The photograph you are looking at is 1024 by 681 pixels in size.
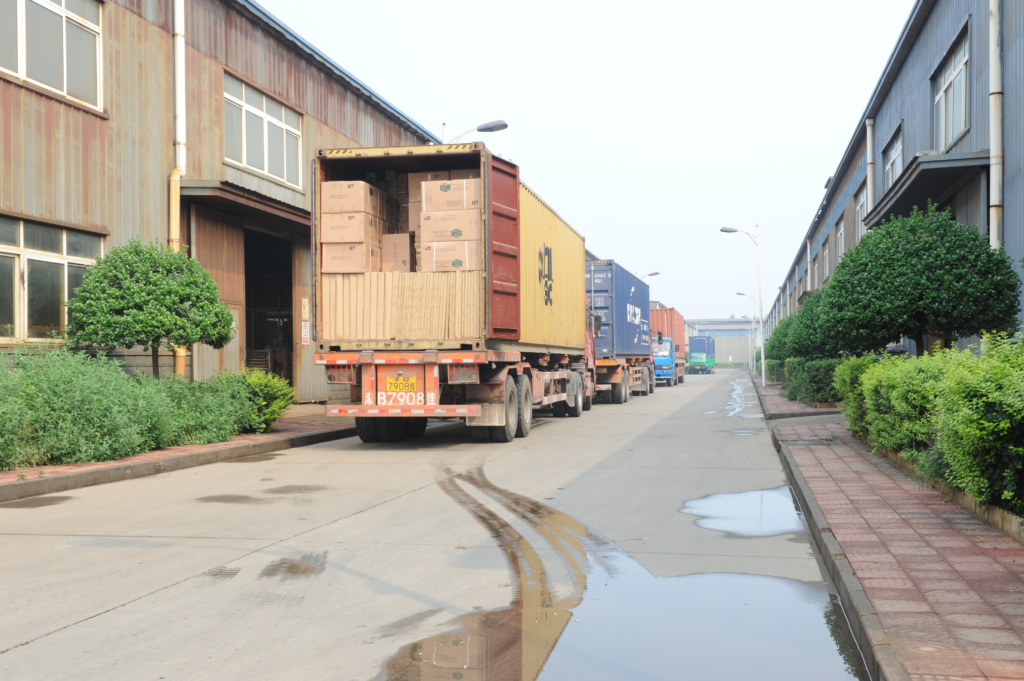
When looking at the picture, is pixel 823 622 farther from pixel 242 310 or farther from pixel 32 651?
pixel 242 310

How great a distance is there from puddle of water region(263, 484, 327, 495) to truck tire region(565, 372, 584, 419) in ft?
38.5

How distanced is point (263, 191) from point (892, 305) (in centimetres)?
1371

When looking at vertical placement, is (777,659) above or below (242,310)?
below

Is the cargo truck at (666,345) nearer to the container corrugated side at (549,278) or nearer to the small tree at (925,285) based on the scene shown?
the container corrugated side at (549,278)

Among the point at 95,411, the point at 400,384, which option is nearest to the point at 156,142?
the point at 95,411

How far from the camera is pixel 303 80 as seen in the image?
21.8m

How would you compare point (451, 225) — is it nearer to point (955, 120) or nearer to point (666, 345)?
point (955, 120)

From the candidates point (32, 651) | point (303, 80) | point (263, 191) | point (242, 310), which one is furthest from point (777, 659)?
point (303, 80)

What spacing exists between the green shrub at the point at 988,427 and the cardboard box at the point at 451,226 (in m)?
8.09

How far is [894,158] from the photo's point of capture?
923 inches

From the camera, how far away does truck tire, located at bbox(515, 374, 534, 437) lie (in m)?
15.4

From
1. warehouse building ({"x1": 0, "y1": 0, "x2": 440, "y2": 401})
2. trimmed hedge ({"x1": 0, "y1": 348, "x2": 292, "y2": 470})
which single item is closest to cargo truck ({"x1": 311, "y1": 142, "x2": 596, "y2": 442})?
trimmed hedge ({"x1": 0, "y1": 348, "x2": 292, "y2": 470})

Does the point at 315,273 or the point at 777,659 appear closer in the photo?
the point at 777,659

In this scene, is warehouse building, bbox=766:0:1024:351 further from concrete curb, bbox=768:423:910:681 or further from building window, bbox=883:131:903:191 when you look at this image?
concrete curb, bbox=768:423:910:681
